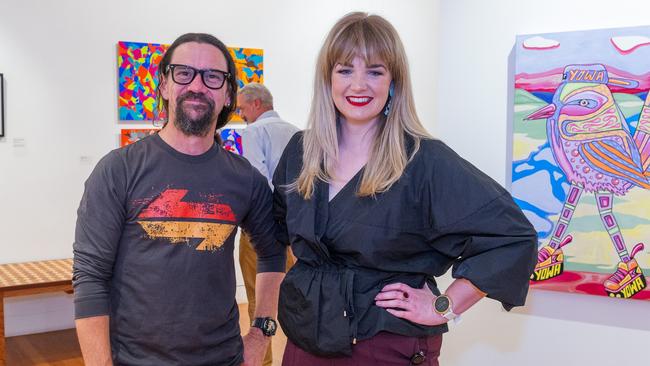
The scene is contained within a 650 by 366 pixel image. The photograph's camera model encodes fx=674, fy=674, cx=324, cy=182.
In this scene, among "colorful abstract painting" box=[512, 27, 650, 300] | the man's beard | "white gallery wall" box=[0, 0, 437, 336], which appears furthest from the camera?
"white gallery wall" box=[0, 0, 437, 336]

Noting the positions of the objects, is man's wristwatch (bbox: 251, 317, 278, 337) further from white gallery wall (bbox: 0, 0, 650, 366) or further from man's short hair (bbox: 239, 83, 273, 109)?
man's short hair (bbox: 239, 83, 273, 109)

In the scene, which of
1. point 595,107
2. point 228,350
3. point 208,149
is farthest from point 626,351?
point 208,149

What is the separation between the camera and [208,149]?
76.5 inches

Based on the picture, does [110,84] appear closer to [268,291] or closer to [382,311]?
[268,291]

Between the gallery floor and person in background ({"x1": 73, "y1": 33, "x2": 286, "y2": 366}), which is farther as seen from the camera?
the gallery floor

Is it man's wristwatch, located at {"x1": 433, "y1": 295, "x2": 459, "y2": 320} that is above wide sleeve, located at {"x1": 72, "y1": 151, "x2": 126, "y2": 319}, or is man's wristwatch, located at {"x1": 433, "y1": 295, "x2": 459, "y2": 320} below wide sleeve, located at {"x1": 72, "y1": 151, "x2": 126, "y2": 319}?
below

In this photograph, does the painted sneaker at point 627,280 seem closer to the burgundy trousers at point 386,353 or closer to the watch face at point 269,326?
the burgundy trousers at point 386,353

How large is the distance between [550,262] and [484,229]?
5.38 feet

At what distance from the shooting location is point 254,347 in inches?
82.1

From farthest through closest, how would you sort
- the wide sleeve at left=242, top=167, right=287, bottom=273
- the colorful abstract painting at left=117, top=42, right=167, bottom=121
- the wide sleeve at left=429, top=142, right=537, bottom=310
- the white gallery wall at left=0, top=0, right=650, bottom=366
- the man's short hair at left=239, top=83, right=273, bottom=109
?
the colorful abstract painting at left=117, top=42, right=167, bottom=121
the man's short hair at left=239, top=83, right=273, bottom=109
the white gallery wall at left=0, top=0, right=650, bottom=366
the wide sleeve at left=242, top=167, right=287, bottom=273
the wide sleeve at left=429, top=142, right=537, bottom=310

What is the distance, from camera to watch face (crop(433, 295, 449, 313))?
5.94 feet

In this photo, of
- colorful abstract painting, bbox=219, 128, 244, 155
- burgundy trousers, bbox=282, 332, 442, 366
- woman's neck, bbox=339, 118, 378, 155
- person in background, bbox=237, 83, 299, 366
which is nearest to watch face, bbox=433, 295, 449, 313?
burgundy trousers, bbox=282, 332, 442, 366

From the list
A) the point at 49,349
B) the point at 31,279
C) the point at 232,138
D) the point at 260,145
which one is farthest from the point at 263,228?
the point at 232,138

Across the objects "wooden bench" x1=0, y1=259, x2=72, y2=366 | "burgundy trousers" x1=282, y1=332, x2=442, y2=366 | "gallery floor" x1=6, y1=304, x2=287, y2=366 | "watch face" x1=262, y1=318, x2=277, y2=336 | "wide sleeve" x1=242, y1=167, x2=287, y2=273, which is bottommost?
"gallery floor" x1=6, y1=304, x2=287, y2=366
